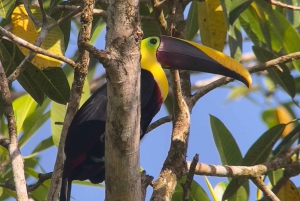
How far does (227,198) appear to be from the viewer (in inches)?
144

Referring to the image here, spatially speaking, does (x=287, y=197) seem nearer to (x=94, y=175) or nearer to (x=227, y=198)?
(x=227, y=198)

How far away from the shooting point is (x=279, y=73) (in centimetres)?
392

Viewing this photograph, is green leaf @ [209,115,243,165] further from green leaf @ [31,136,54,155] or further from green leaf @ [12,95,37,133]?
green leaf @ [12,95,37,133]

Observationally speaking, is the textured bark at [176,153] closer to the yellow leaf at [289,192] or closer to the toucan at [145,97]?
the toucan at [145,97]

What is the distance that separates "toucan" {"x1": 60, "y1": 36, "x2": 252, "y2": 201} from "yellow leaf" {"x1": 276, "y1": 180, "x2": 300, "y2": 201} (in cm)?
82

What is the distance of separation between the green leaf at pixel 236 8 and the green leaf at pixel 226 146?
81 cm

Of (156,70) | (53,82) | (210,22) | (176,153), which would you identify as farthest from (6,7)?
(210,22)

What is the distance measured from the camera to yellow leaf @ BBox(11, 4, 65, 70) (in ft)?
10.9

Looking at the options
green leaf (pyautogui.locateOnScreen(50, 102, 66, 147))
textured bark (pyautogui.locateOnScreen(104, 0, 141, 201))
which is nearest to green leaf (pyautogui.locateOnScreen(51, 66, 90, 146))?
green leaf (pyautogui.locateOnScreen(50, 102, 66, 147))

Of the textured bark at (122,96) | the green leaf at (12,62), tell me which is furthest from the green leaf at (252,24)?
the textured bark at (122,96)

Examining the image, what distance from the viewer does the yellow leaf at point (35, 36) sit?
3.31 metres

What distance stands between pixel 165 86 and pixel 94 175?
71 centimetres

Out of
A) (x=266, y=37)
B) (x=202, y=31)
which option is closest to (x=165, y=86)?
(x=202, y=31)

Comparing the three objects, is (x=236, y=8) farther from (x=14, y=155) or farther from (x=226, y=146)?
(x=14, y=155)
